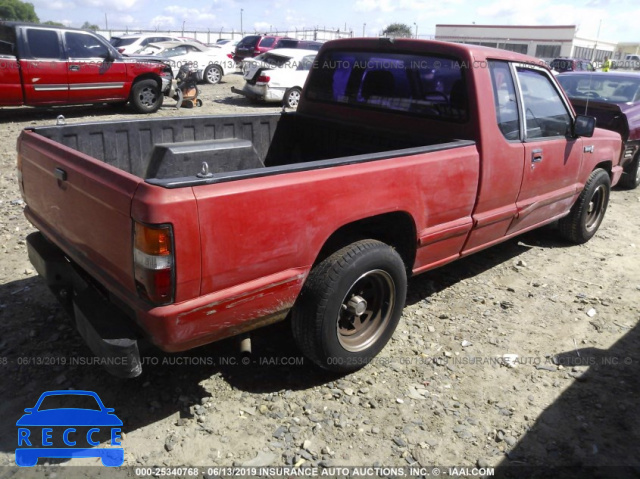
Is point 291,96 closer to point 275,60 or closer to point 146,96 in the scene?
point 275,60

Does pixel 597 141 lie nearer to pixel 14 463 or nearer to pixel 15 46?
pixel 14 463

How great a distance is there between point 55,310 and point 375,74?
118 inches

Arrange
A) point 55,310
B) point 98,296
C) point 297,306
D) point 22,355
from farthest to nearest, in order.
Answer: point 55,310 < point 22,355 < point 297,306 < point 98,296

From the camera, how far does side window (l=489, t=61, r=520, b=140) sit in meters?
3.73

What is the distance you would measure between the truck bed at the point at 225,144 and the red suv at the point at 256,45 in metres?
20.0

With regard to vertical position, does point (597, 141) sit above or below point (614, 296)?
above

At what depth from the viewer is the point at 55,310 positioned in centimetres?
370

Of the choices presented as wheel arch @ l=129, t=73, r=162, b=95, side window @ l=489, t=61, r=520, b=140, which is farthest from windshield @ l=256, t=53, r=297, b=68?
side window @ l=489, t=61, r=520, b=140

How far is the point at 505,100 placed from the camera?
382 cm

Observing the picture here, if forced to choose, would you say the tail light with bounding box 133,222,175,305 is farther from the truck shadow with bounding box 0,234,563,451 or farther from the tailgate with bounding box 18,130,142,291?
the truck shadow with bounding box 0,234,563,451

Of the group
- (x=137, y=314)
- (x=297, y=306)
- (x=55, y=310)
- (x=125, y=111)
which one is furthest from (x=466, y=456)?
(x=125, y=111)

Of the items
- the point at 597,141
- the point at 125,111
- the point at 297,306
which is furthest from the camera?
the point at 125,111

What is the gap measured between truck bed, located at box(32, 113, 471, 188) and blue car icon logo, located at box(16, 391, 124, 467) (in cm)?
130

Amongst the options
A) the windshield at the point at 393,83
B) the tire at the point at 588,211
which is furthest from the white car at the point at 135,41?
the tire at the point at 588,211
